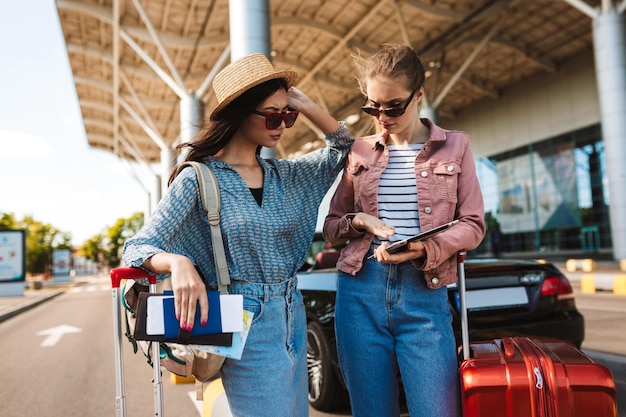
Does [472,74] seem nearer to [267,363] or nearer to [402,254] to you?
[402,254]

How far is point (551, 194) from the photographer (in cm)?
3266

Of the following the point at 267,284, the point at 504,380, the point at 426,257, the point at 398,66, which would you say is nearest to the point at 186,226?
the point at 267,284

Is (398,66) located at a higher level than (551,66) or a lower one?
lower

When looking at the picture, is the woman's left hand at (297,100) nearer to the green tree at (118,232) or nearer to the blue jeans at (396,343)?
the blue jeans at (396,343)

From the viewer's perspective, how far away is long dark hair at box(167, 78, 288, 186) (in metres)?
2.01

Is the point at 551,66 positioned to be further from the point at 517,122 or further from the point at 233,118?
the point at 233,118

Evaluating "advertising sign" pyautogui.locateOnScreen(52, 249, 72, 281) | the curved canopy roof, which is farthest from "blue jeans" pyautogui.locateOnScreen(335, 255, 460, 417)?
"advertising sign" pyautogui.locateOnScreen(52, 249, 72, 281)

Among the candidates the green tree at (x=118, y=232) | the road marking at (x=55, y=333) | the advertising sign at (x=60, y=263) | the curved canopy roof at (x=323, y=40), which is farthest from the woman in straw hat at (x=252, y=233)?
the green tree at (x=118, y=232)

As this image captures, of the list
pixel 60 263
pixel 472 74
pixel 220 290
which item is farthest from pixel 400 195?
pixel 60 263

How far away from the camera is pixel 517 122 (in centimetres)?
3519

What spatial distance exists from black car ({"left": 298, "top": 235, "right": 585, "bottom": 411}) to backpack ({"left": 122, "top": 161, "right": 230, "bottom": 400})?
208cm

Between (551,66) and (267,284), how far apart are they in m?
33.5

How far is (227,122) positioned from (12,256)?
73.9 feet

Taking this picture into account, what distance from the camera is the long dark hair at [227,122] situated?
2.01 meters
